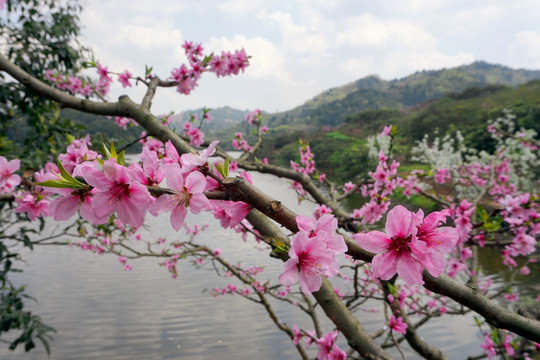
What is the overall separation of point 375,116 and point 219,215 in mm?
57953

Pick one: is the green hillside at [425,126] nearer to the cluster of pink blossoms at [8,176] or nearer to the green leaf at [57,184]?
the cluster of pink blossoms at [8,176]

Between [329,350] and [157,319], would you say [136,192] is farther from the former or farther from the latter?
[157,319]

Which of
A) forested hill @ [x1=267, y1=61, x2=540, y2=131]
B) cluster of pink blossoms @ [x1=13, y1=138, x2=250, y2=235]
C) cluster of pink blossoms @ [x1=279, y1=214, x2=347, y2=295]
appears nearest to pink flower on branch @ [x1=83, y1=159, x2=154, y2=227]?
cluster of pink blossoms @ [x1=13, y1=138, x2=250, y2=235]

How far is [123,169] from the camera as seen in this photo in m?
0.67

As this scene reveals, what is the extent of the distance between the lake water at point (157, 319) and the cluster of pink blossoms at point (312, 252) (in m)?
5.04

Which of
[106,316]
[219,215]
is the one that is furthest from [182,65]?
[106,316]

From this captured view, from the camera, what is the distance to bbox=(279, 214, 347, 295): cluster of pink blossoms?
693 mm

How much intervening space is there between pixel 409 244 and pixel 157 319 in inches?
374

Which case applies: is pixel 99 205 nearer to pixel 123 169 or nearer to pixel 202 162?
pixel 123 169

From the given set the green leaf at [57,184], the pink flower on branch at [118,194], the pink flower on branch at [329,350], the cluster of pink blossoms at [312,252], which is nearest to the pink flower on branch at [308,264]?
the cluster of pink blossoms at [312,252]

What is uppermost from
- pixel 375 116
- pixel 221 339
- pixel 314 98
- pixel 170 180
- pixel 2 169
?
pixel 314 98

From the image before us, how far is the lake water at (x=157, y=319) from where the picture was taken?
24.1 ft

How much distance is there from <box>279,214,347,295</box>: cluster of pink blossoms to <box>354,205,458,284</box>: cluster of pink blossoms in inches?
2.5

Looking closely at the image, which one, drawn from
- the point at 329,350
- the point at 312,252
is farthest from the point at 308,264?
Answer: the point at 329,350
